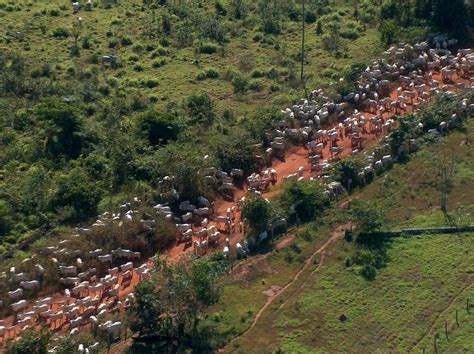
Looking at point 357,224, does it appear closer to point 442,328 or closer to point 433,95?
point 442,328

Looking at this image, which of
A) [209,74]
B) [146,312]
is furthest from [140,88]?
[146,312]

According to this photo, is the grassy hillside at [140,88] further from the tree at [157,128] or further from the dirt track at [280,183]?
the dirt track at [280,183]

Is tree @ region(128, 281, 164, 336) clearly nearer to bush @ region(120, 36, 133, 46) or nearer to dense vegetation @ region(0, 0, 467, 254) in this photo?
dense vegetation @ region(0, 0, 467, 254)

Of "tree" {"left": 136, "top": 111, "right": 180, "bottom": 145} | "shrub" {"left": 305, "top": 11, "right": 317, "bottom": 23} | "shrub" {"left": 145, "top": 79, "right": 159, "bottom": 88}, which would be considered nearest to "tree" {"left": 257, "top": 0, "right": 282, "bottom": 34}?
"shrub" {"left": 305, "top": 11, "right": 317, "bottom": 23}

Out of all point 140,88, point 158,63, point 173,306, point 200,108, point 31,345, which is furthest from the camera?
point 158,63

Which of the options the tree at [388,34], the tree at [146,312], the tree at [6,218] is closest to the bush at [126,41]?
the tree at [388,34]

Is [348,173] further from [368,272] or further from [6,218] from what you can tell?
[6,218]
